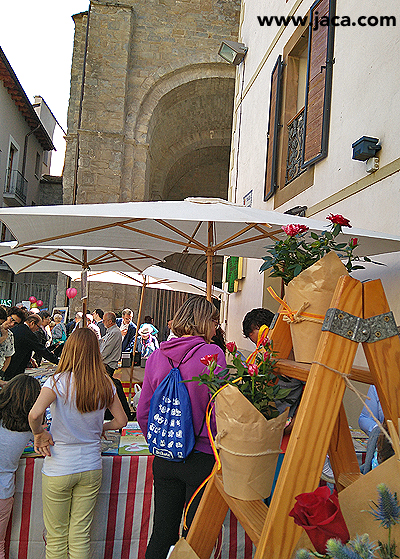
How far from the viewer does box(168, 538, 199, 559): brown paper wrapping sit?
1.60 m

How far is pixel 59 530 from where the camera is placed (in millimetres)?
2953

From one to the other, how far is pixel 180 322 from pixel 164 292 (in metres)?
16.8

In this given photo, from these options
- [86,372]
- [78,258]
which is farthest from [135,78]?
[86,372]

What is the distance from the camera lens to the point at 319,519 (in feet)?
3.36

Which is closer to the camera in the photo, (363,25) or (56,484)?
(56,484)

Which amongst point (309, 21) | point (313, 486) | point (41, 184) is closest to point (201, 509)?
point (313, 486)

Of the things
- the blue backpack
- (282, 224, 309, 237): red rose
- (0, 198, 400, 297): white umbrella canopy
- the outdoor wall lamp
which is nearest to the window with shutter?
(0, 198, 400, 297): white umbrella canopy

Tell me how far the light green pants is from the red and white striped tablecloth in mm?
296

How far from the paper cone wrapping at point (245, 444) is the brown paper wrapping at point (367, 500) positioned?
9.0 inches

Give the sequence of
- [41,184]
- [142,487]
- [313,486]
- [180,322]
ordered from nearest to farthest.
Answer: [313,486], [180,322], [142,487], [41,184]

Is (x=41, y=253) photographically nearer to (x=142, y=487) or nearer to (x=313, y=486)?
(x=142, y=487)

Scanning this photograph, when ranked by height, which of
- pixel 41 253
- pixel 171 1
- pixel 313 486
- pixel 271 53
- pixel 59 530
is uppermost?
pixel 171 1

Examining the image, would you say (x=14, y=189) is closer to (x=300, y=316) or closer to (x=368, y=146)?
(x=368, y=146)

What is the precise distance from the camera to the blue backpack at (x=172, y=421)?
246cm
